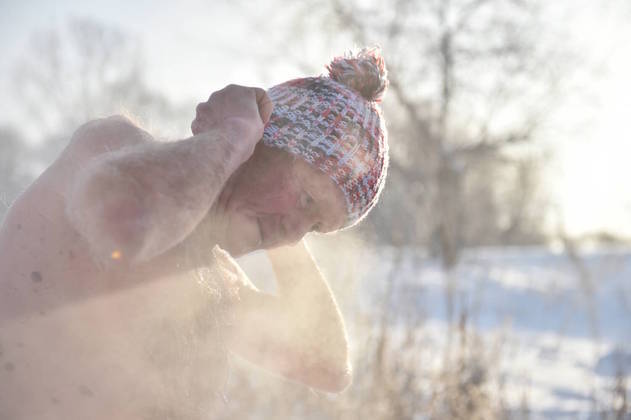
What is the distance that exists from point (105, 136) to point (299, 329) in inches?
35.0

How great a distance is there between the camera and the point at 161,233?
2.93ft

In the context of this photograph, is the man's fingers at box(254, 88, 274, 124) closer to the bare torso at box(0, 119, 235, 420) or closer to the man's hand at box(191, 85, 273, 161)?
the man's hand at box(191, 85, 273, 161)

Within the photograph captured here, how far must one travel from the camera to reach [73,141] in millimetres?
1245

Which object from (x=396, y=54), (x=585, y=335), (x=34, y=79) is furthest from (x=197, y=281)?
(x=34, y=79)

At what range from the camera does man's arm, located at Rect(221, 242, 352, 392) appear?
1779 mm

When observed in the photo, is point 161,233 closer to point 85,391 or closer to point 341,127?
point 85,391

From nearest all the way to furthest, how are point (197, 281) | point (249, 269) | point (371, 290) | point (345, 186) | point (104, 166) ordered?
point (104, 166) < point (197, 281) < point (345, 186) < point (249, 269) < point (371, 290)

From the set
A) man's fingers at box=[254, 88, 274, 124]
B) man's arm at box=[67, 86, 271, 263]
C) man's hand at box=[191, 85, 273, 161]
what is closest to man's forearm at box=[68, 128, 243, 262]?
man's arm at box=[67, 86, 271, 263]

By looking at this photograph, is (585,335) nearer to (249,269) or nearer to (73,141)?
(249,269)

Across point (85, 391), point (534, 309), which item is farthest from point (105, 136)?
Answer: point (534, 309)

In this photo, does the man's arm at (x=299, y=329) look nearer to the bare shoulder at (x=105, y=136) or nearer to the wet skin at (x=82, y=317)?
the wet skin at (x=82, y=317)

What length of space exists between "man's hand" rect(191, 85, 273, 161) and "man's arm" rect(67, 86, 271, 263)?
50 millimetres

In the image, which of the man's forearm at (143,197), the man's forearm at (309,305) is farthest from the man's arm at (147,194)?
the man's forearm at (309,305)

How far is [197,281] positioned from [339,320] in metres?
0.68
